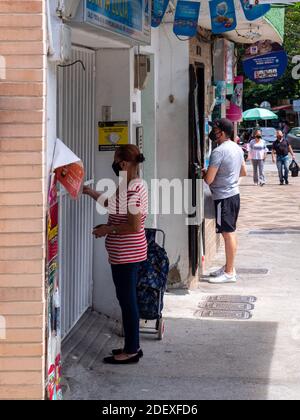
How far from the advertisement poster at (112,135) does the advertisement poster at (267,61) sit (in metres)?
8.13

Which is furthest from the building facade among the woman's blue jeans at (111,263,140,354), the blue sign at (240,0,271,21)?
the blue sign at (240,0,271,21)

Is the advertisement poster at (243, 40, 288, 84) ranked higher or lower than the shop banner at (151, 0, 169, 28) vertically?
higher

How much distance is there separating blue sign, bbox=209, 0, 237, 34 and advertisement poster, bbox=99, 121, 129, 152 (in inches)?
66.0

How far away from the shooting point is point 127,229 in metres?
6.06

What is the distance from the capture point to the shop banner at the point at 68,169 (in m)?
4.85

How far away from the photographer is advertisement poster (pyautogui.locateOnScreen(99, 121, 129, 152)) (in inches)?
285

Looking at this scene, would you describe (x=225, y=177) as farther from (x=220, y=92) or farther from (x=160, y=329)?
(x=220, y=92)

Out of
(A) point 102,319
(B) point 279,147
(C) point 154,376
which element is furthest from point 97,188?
(B) point 279,147

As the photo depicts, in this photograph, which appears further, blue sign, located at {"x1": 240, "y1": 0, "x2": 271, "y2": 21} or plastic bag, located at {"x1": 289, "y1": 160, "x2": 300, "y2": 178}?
plastic bag, located at {"x1": 289, "y1": 160, "x2": 300, "y2": 178}

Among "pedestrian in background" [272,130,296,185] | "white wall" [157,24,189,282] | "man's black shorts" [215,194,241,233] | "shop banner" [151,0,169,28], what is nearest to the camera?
→ "shop banner" [151,0,169,28]

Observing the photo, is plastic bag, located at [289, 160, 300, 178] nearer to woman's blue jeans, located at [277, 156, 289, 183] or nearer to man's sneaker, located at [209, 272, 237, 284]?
woman's blue jeans, located at [277, 156, 289, 183]

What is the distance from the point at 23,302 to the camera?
4629 millimetres

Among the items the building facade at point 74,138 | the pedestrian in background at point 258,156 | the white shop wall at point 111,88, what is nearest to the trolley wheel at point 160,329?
the building facade at point 74,138

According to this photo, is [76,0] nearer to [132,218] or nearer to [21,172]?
[21,172]
